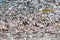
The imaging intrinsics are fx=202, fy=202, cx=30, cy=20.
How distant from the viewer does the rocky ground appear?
13.4ft

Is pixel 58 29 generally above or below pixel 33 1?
below

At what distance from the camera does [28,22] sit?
14.5 feet

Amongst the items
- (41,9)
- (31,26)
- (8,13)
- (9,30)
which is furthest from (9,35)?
(41,9)

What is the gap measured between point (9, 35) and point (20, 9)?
1.03 m

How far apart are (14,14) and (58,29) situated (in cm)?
114

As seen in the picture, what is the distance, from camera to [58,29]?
4219 millimetres

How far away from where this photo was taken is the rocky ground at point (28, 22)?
4086mm

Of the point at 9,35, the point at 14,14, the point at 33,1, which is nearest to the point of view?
the point at 9,35

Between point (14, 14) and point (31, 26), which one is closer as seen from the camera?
point (31, 26)

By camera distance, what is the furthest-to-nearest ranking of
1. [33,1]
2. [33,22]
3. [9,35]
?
[33,1], [33,22], [9,35]

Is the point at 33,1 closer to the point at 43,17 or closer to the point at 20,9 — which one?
the point at 20,9

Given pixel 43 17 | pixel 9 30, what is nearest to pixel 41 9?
pixel 43 17

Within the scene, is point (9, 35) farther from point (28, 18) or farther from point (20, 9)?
point (20, 9)

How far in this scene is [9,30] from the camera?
4215 millimetres
